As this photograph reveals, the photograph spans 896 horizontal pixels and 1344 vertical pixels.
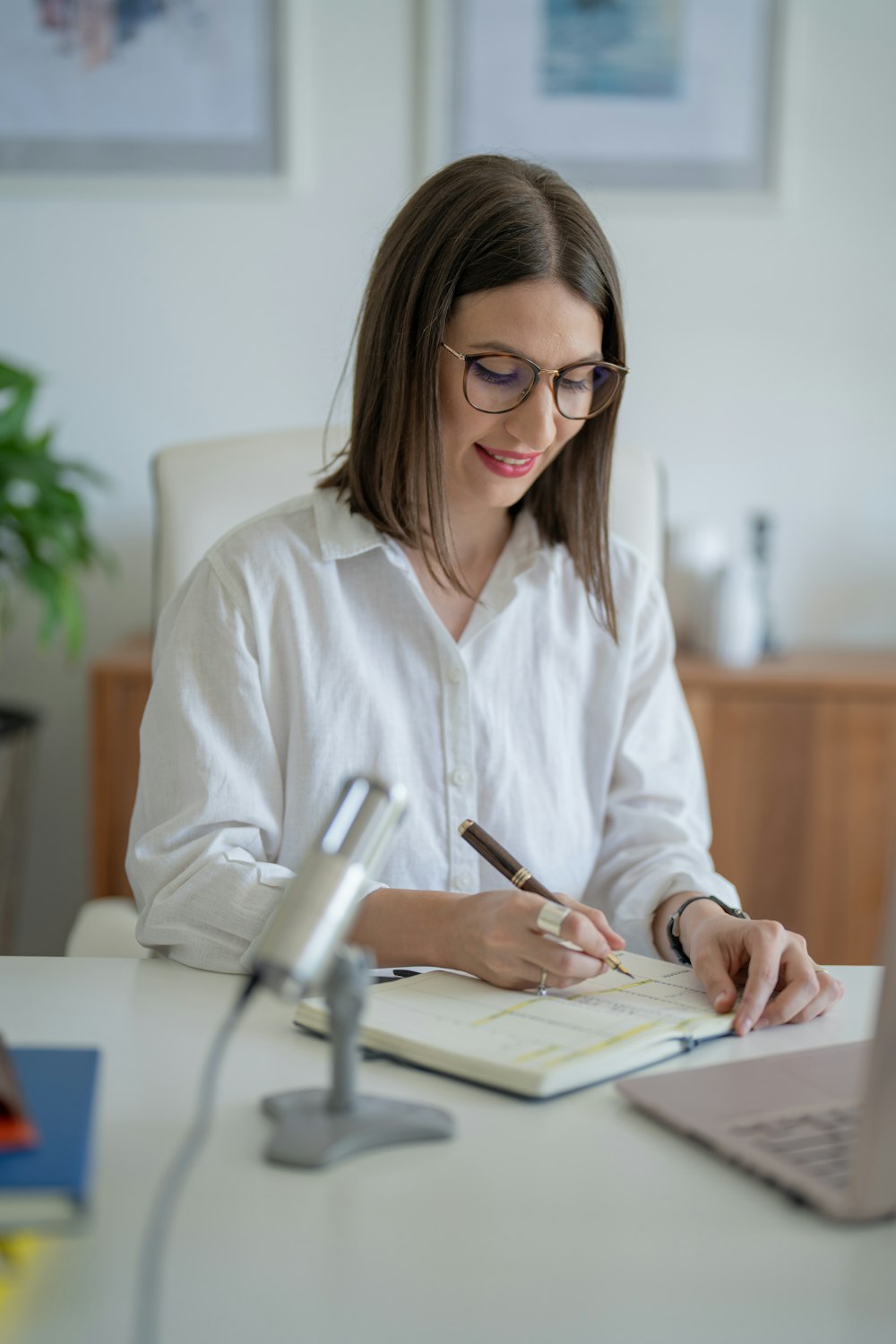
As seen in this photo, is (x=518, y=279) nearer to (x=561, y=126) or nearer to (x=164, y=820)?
(x=164, y=820)

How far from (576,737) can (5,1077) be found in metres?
0.89

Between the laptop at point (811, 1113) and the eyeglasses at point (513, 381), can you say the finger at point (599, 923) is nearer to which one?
the laptop at point (811, 1113)

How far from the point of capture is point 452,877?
135cm

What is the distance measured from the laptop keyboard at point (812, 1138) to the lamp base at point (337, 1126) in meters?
0.18

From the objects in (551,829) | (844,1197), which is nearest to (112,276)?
(551,829)

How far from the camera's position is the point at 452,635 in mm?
→ 1417

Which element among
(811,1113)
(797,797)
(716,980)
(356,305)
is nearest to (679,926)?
(716,980)

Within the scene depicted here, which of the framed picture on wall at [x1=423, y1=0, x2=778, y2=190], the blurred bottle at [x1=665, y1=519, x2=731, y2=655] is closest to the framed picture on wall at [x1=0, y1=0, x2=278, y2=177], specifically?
the framed picture on wall at [x1=423, y1=0, x2=778, y2=190]

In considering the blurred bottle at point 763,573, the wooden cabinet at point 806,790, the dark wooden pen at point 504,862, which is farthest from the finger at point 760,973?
the blurred bottle at point 763,573

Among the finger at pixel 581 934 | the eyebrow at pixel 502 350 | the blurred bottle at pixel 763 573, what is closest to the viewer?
the finger at pixel 581 934

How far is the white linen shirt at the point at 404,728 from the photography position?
3.97 ft

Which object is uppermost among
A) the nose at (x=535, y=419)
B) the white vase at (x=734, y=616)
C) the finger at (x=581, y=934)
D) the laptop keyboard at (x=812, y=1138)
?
the nose at (x=535, y=419)

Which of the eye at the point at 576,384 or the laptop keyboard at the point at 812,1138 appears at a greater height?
the eye at the point at 576,384

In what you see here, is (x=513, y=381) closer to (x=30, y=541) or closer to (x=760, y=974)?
(x=760, y=974)
